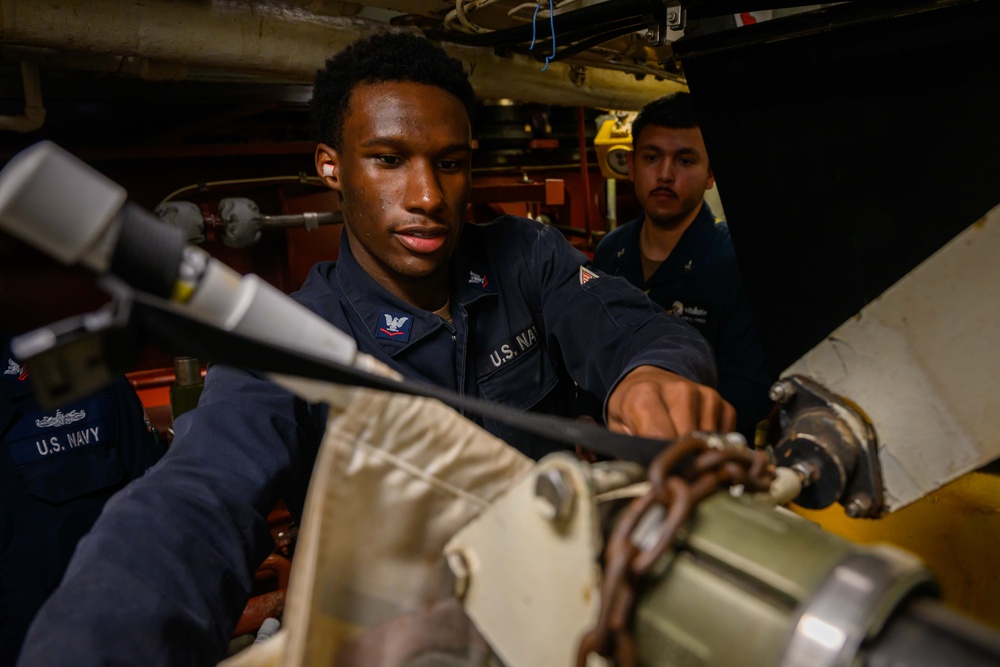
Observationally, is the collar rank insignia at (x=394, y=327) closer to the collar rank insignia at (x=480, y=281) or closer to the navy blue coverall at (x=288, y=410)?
the navy blue coverall at (x=288, y=410)

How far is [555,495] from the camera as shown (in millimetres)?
496

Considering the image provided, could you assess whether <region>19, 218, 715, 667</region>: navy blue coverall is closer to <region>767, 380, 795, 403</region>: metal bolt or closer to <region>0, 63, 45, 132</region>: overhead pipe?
<region>767, 380, 795, 403</region>: metal bolt

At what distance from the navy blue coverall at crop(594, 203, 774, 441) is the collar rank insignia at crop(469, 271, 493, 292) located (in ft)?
3.40

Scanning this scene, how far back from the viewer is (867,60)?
1.29 m

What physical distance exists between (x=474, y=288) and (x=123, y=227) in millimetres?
1036

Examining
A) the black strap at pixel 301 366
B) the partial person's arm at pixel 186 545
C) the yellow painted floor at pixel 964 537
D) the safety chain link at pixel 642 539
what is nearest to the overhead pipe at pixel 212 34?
the partial person's arm at pixel 186 545

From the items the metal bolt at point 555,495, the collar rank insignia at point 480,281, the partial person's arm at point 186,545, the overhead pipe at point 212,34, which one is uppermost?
the overhead pipe at point 212,34

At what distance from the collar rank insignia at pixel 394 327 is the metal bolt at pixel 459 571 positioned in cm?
77

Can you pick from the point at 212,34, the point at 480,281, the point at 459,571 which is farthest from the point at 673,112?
the point at 459,571

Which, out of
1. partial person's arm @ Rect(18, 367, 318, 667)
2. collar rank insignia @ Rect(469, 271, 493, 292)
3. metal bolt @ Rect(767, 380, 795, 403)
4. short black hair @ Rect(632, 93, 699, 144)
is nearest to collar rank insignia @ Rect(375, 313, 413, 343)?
collar rank insignia @ Rect(469, 271, 493, 292)

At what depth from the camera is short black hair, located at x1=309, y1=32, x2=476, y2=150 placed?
1.37 m

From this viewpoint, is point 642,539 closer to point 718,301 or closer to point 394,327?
point 394,327

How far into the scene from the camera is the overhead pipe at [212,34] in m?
1.28

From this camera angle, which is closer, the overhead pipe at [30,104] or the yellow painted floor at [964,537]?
the yellow painted floor at [964,537]
